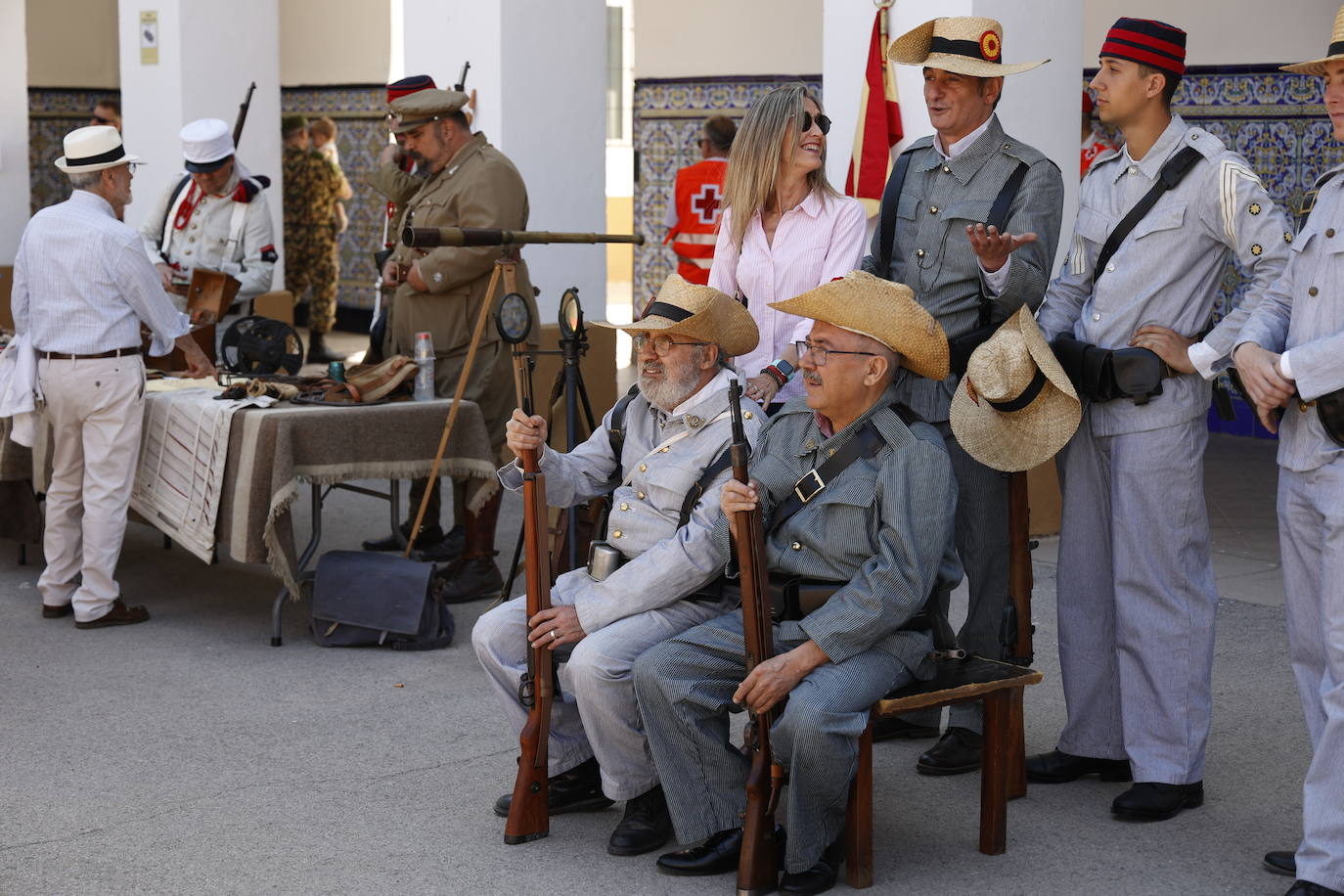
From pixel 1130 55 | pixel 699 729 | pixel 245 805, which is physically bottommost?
pixel 245 805

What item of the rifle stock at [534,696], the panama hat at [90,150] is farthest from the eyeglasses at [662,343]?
the panama hat at [90,150]

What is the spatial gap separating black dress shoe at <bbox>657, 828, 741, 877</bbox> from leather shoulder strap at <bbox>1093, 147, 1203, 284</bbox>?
5.55 ft

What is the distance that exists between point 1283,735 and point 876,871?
5.14ft

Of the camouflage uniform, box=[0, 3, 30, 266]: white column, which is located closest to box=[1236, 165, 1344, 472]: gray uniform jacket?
box=[0, 3, 30, 266]: white column

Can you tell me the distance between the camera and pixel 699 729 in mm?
3795

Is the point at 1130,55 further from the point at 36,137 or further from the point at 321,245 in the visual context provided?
the point at 36,137

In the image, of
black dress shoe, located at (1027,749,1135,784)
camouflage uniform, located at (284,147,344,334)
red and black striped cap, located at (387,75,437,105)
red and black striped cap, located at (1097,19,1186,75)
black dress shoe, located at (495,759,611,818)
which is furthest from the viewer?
camouflage uniform, located at (284,147,344,334)

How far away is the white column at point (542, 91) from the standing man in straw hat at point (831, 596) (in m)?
4.50

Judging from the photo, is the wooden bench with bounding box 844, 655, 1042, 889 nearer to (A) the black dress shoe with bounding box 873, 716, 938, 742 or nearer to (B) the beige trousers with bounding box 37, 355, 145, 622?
(A) the black dress shoe with bounding box 873, 716, 938, 742

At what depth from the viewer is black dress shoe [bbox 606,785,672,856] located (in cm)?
399

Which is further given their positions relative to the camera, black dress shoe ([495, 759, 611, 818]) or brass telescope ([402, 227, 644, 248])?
brass telescope ([402, 227, 644, 248])

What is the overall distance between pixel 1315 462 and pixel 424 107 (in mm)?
3954

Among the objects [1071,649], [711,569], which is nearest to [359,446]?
[711,569]

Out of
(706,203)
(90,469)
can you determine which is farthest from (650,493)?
(706,203)
